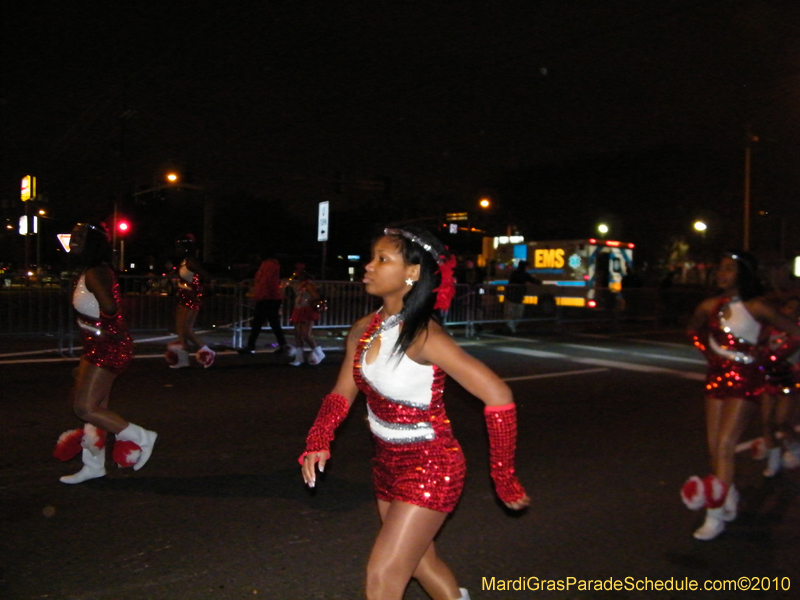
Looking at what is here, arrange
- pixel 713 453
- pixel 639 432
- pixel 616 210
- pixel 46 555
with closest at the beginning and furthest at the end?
pixel 46 555, pixel 713 453, pixel 639 432, pixel 616 210

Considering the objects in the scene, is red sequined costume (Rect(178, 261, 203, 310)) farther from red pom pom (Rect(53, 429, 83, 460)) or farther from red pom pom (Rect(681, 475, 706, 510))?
red pom pom (Rect(681, 475, 706, 510))

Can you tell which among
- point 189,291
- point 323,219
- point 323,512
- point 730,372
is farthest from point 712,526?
point 323,219

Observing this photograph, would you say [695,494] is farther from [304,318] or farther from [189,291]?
[304,318]

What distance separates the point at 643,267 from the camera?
3972cm

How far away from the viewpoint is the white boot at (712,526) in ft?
16.1

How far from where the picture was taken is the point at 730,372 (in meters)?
5.02

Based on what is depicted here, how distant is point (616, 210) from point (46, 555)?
35928 mm

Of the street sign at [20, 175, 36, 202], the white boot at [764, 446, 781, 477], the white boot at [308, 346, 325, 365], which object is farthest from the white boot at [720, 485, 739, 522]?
the street sign at [20, 175, 36, 202]

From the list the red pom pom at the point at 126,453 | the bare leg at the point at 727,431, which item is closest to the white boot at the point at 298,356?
the red pom pom at the point at 126,453

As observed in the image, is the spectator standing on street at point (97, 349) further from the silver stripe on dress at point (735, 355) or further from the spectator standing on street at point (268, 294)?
the spectator standing on street at point (268, 294)

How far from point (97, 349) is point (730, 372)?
415 centimetres

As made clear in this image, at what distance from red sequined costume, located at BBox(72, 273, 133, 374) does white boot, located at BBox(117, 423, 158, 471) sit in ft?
1.44

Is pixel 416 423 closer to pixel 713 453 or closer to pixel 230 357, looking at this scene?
pixel 713 453

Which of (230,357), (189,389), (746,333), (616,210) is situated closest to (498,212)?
(616,210)
